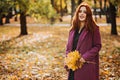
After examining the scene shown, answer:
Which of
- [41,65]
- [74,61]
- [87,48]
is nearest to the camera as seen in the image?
[74,61]

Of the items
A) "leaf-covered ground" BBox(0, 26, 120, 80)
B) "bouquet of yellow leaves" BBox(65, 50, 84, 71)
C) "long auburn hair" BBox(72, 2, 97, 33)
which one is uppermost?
"long auburn hair" BBox(72, 2, 97, 33)

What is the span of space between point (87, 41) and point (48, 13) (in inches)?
705

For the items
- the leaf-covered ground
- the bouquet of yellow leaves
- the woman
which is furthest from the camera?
the leaf-covered ground

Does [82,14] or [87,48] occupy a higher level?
[82,14]

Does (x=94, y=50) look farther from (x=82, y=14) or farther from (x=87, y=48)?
(x=82, y=14)

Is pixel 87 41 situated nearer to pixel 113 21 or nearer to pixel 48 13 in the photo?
pixel 48 13

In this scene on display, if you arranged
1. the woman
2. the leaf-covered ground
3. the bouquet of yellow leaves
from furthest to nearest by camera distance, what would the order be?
the leaf-covered ground < the woman < the bouquet of yellow leaves

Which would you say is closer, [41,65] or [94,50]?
[94,50]

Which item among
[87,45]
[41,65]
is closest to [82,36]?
[87,45]

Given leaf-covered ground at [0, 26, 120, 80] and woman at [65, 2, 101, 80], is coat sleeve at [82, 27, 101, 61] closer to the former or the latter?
woman at [65, 2, 101, 80]

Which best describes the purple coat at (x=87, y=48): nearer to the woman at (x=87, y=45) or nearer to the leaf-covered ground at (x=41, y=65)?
the woman at (x=87, y=45)

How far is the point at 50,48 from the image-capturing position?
17.1m

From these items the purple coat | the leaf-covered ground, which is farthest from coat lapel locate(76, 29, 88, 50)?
the leaf-covered ground

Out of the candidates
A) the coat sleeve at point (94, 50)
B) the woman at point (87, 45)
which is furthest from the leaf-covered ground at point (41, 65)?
the coat sleeve at point (94, 50)
